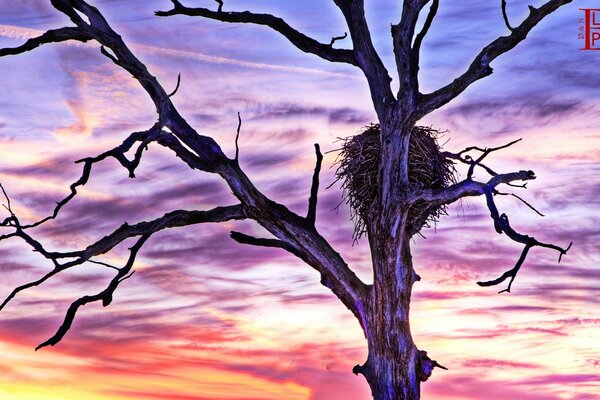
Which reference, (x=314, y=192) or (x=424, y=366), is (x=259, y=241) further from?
(x=424, y=366)

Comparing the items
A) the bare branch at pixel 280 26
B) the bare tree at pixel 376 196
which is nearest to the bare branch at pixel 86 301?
the bare tree at pixel 376 196

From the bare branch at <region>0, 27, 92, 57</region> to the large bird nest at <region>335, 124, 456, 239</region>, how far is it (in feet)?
9.94

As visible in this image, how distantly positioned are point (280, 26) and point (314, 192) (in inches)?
76.7

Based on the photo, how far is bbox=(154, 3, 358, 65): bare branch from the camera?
33.4ft

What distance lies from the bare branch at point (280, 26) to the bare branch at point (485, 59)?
1348 millimetres

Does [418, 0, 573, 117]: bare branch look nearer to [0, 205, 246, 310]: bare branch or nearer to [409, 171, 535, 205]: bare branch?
[409, 171, 535, 205]: bare branch

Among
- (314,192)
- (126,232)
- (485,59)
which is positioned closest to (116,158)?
(126,232)

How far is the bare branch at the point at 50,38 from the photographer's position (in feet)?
31.4

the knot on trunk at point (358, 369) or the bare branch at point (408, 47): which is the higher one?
the bare branch at point (408, 47)

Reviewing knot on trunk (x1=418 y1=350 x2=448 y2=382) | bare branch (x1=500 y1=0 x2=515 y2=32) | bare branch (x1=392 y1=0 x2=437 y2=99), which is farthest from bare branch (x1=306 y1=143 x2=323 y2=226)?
bare branch (x1=500 y1=0 x2=515 y2=32)

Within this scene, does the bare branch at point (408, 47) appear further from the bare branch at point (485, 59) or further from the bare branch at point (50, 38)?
the bare branch at point (50, 38)

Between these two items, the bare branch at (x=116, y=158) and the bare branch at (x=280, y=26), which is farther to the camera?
the bare branch at (x=280, y=26)

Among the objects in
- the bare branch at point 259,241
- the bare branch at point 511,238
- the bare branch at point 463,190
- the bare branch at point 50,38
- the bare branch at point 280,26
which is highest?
the bare branch at point 280,26

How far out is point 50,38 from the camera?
9625mm
